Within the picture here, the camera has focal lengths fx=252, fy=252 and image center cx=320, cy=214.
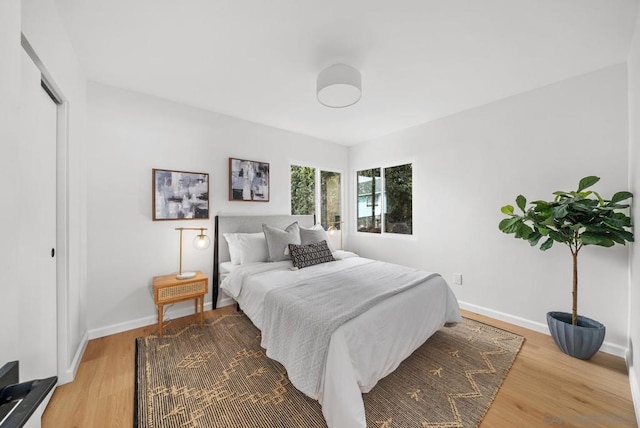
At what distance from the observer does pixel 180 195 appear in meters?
3.04

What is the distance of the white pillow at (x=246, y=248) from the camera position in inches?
121

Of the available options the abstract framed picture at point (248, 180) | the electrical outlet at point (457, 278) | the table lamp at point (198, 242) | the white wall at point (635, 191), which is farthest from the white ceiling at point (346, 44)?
the electrical outlet at point (457, 278)

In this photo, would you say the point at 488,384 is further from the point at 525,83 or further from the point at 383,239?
the point at 525,83

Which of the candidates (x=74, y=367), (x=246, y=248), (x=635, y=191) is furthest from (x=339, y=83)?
(x=74, y=367)

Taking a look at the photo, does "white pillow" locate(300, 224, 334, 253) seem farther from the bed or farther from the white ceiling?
the white ceiling

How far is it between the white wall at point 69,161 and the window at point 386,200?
3.88m

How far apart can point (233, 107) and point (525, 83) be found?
3253 millimetres

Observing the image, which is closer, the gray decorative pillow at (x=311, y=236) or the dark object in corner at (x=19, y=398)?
the dark object in corner at (x=19, y=398)

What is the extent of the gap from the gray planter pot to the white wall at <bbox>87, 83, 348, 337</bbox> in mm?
3732

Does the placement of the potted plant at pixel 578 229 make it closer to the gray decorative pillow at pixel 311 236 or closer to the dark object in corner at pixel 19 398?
the gray decorative pillow at pixel 311 236

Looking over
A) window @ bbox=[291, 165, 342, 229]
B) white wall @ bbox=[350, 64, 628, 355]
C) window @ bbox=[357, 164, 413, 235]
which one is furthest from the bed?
window @ bbox=[291, 165, 342, 229]

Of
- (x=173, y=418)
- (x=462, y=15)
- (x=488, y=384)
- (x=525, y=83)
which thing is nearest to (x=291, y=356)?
(x=173, y=418)

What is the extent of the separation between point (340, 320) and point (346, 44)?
2.07 m

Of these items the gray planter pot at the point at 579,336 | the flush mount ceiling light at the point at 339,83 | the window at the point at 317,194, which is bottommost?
the gray planter pot at the point at 579,336
